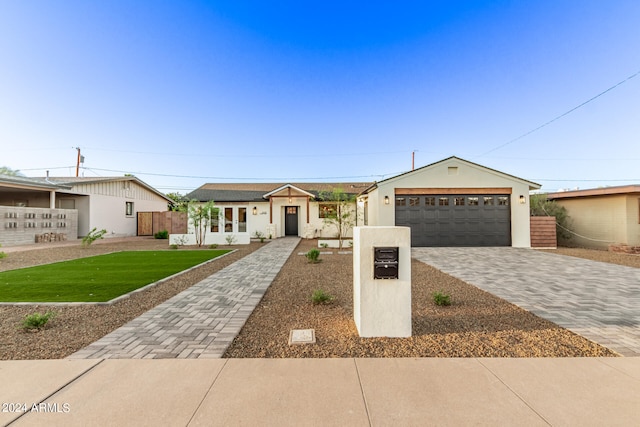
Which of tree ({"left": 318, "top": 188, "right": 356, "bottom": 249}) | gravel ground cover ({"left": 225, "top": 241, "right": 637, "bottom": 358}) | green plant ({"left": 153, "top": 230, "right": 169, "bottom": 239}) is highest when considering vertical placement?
tree ({"left": 318, "top": 188, "right": 356, "bottom": 249})

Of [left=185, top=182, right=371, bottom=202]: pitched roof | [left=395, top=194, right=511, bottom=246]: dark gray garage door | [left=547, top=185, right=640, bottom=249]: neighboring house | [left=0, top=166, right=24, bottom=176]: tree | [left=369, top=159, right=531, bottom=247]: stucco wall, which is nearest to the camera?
[left=547, top=185, right=640, bottom=249]: neighboring house

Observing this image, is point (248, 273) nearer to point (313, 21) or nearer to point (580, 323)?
point (580, 323)

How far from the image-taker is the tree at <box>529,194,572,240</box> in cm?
1440

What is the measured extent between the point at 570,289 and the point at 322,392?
20.5ft

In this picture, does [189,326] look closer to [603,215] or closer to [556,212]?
[603,215]

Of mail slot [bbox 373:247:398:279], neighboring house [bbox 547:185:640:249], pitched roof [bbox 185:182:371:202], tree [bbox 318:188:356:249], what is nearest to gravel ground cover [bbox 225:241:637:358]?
mail slot [bbox 373:247:398:279]

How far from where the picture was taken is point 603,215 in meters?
12.8

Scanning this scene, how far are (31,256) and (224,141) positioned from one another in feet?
49.5

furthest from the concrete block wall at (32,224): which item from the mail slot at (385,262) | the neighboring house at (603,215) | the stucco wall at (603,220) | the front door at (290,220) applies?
the stucco wall at (603,220)

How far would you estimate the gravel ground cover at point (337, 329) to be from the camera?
2.88 m

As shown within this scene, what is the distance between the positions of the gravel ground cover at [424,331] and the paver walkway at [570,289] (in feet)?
1.19

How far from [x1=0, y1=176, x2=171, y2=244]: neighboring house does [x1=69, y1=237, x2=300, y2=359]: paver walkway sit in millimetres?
15689

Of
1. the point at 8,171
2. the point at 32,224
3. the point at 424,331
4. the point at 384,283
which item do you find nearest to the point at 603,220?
the point at 424,331

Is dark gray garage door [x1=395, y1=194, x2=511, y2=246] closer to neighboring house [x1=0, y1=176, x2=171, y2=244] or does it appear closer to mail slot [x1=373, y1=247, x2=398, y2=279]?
mail slot [x1=373, y1=247, x2=398, y2=279]
